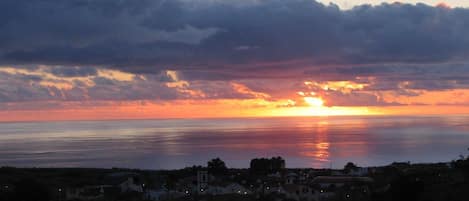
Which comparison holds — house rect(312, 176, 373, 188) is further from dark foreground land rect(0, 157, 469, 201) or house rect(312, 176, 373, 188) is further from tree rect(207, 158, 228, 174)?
tree rect(207, 158, 228, 174)

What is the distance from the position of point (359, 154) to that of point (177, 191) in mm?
61662

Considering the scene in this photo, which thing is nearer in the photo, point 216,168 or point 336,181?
point 336,181

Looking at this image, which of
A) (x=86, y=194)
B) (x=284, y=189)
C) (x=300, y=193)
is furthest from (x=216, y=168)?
(x=86, y=194)

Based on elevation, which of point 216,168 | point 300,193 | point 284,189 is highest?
point 216,168

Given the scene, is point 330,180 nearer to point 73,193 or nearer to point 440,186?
point 440,186


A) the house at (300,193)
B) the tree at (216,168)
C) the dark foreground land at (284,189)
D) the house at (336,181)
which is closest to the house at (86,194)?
the dark foreground land at (284,189)

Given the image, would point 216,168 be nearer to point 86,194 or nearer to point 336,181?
point 336,181

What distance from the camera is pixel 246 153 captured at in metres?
99.3

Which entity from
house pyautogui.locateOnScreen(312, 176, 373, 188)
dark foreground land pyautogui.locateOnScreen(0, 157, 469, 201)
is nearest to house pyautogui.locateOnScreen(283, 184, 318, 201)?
dark foreground land pyautogui.locateOnScreen(0, 157, 469, 201)

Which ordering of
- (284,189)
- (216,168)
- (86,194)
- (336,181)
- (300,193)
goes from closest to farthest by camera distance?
(300,193)
(86,194)
(284,189)
(336,181)
(216,168)

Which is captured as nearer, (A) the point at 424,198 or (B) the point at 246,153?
(A) the point at 424,198

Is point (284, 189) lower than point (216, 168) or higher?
lower

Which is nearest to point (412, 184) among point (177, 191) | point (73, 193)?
point (177, 191)

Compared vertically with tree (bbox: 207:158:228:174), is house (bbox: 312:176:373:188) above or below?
below
